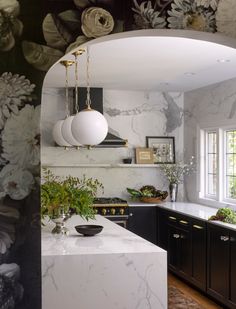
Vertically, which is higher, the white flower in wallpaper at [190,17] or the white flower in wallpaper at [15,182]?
the white flower in wallpaper at [190,17]

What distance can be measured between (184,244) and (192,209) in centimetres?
50

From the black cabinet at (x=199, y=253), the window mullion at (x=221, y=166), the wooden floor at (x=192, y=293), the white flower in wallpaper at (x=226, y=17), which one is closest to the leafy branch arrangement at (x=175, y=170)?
the window mullion at (x=221, y=166)

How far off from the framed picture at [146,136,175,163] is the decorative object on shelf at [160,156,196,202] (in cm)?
13

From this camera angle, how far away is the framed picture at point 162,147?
7.72 m

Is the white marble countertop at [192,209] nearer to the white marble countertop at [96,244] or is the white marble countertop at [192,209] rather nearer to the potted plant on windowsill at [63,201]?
the white marble countertop at [96,244]

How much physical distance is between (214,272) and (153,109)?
2989mm

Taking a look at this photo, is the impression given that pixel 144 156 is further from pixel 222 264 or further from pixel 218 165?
pixel 222 264

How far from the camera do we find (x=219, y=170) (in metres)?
6.72

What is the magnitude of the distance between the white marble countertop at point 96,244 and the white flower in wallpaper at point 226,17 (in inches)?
71.3

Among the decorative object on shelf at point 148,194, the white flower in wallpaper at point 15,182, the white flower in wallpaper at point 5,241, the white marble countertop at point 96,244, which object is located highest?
the white flower in wallpaper at point 15,182

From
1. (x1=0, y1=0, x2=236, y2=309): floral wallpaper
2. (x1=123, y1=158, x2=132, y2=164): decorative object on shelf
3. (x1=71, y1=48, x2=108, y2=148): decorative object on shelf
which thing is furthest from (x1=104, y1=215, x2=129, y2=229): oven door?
(x1=0, y1=0, x2=236, y2=309): floral wallpaper

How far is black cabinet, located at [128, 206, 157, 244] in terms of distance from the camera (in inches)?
279

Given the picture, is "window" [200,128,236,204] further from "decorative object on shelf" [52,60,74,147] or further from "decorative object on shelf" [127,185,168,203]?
"decorative object on shelf" [52,60,74,147]

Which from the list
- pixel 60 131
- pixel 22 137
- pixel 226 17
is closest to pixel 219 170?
pixel 60 131
